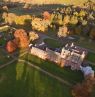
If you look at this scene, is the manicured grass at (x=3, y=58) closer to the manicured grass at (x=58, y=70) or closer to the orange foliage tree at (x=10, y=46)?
the orange foliage tree at (x=10, y=46)

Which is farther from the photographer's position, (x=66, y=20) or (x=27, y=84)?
(x=66, y=20)

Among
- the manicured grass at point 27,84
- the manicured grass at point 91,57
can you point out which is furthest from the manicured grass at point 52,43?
the manicured grass at point 27,84

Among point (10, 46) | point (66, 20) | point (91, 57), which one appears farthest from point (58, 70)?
point (66, 20)

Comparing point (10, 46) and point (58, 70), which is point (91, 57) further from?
point (10, 46)

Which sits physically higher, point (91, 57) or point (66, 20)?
point (66, 20)

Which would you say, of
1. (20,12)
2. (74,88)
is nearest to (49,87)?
(74,88)

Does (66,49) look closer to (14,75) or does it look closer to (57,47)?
(57,47)
